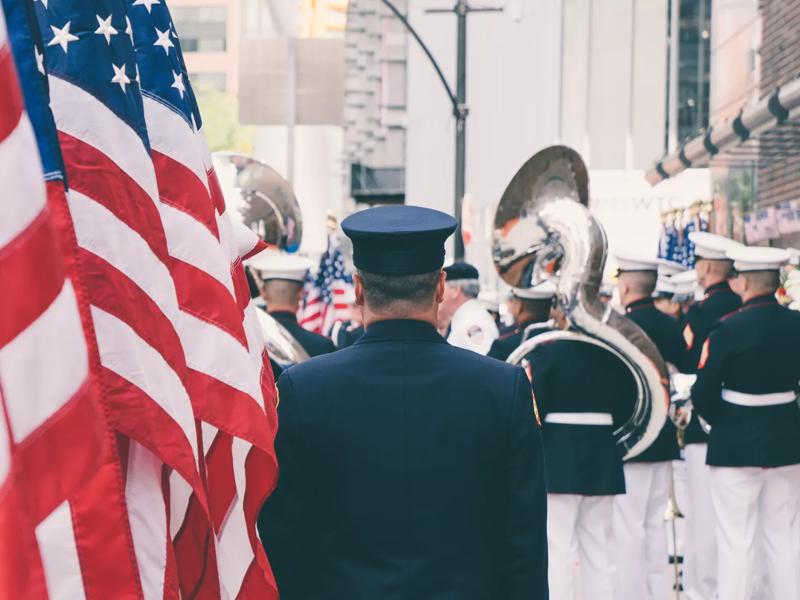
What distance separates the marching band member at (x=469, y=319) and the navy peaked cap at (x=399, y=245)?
5.83m

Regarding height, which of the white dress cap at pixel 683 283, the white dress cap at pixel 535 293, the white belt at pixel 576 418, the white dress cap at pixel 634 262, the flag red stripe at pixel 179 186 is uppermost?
the flag red stripe at pixel 179 186

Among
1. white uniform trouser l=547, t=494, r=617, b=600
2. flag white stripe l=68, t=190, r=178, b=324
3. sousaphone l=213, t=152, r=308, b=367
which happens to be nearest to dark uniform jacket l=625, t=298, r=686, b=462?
white uniform trouser l=547, t=494, r=617, b=600

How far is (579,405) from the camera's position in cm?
834

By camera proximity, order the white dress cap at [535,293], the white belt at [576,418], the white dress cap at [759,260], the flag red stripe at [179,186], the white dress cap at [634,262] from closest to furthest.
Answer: the flag red stripe at [179,186] < the white belt at [576,418] < the white dress cap at [759,260] < the white dress cap at [634,262] < the white dress cap at [535,293]

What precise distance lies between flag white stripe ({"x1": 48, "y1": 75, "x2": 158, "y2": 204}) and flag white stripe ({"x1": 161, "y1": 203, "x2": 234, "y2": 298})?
509 mm

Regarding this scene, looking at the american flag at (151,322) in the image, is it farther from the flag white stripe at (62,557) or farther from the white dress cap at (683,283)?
the white dress cap at (683,283)

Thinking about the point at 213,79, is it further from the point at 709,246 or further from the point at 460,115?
the point at 709,246

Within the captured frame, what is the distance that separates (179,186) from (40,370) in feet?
5.44

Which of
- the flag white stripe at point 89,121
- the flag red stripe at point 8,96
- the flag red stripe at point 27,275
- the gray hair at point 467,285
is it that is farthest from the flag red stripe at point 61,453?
the gray hair at point 467,285

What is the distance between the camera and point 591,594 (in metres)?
8.69

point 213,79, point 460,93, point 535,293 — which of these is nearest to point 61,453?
point 535,293

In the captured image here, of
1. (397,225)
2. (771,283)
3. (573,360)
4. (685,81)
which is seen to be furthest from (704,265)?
(685,81)

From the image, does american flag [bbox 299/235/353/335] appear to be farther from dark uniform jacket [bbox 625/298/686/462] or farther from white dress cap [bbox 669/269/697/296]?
dark uniform jacket [bbox 625/298/686/462]

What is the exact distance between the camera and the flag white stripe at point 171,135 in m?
3.90
